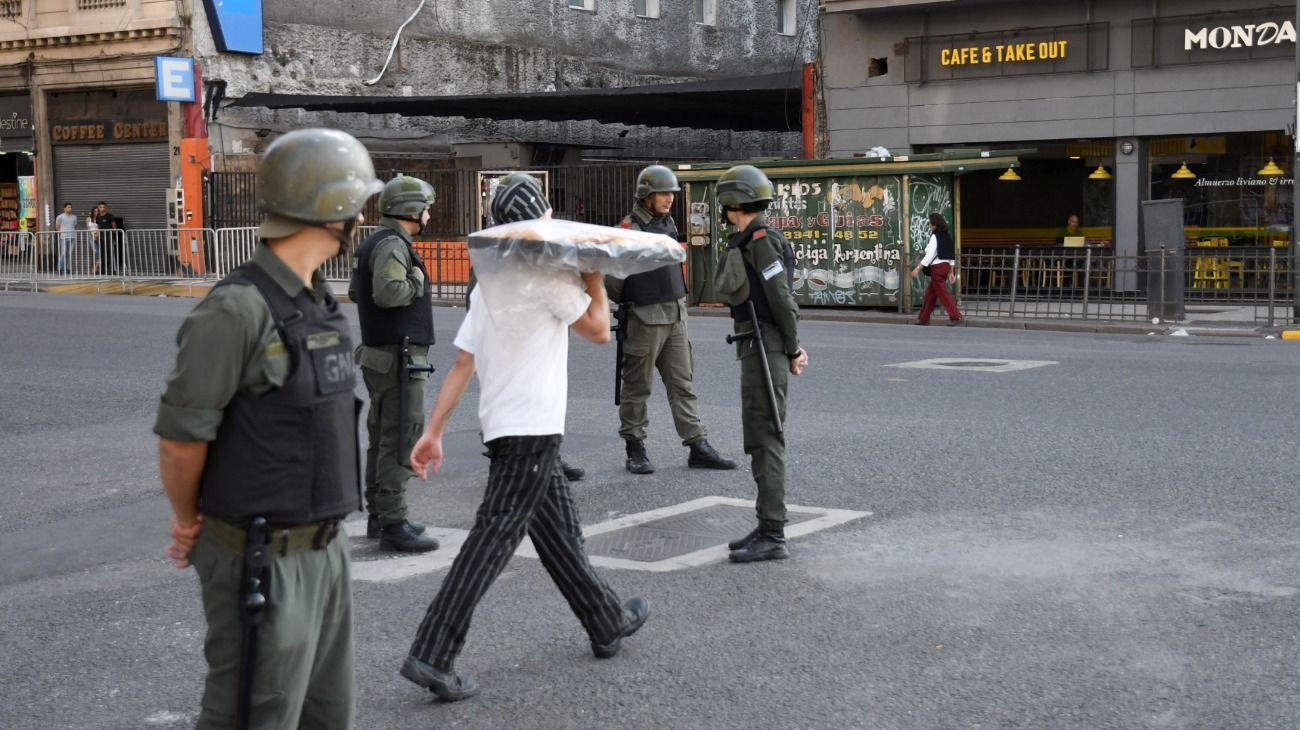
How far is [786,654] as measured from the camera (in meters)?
5.60

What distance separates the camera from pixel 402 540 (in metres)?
7.39

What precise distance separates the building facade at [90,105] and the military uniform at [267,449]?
30.9 m

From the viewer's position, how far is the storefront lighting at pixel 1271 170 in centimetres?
2333

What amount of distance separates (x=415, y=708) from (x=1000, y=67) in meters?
22.2

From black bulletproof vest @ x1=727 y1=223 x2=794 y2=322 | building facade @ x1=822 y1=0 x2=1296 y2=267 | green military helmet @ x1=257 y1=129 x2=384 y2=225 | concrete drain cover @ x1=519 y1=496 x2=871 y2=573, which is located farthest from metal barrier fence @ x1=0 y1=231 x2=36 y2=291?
green military helmet @ x1=257 y1=129 x2=384 y2=225

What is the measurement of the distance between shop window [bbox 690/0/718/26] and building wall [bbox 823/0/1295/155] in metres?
14.5

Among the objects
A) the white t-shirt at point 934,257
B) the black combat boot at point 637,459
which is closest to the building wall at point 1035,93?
the white t-shirt at point 934,257

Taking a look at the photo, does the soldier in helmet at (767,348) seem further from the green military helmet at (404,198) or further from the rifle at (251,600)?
the rifle at (251,600)

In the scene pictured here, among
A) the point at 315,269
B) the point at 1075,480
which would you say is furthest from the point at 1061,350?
the point at 315,269

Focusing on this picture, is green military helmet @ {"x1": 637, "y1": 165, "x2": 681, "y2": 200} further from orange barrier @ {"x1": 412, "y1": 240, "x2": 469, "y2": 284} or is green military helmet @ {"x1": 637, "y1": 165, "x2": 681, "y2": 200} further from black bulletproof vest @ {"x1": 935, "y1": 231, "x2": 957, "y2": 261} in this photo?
orange barrier @ {"x1": 412, "y1": 240, "x2": 469, "y2": 284}

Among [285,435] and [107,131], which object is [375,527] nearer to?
[285,435]

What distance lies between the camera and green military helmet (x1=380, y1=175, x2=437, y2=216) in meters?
7.39

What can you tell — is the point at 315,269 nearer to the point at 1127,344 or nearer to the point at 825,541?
the point at 825,541

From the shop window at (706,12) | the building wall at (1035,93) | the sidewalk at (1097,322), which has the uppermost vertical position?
the shop window at (706,12)
